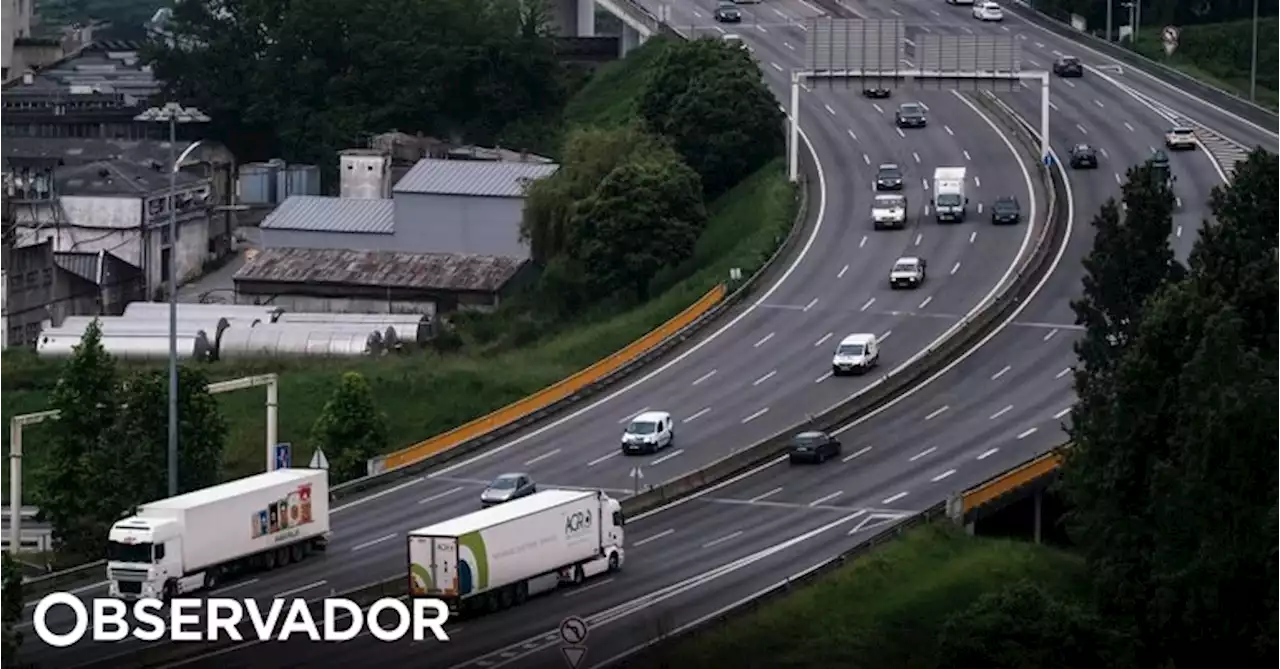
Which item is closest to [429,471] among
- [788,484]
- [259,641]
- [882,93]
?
[788,484]

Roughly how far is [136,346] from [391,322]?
903 centimetres

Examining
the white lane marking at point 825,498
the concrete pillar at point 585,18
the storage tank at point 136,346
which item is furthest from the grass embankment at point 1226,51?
the white lane marking at point 825,498

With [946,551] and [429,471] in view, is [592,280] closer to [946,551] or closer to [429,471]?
[429,471]

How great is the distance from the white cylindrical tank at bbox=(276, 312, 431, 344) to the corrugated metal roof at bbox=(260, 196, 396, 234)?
12121 millimetres

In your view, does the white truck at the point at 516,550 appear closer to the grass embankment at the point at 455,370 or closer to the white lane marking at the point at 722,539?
the white lane marking at the point at 722,539

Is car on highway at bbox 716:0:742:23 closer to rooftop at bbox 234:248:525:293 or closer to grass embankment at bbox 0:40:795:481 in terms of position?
rooftop at bbox 234:248:525:293

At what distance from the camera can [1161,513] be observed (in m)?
57.5

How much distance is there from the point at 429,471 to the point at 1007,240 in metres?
31.2

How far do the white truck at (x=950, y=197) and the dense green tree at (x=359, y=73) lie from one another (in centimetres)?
2945

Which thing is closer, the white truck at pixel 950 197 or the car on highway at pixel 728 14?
the white truck at pixel 950 197

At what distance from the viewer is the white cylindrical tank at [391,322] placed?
98562 mm

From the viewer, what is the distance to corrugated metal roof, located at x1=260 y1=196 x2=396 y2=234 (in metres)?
113

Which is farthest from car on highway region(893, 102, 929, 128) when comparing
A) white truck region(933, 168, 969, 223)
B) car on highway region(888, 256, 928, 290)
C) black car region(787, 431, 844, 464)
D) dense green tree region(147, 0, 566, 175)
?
black car region(787, 431, 844, 464)

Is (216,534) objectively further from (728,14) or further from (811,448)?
(728,14)
